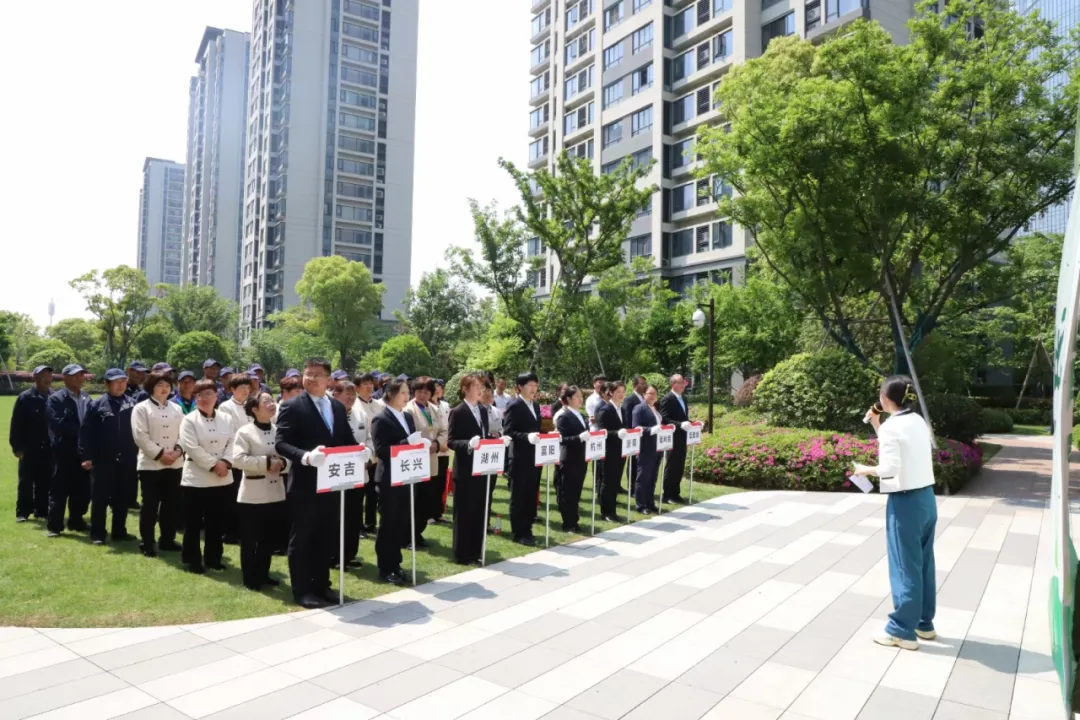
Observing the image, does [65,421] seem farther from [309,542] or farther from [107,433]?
[309,542]

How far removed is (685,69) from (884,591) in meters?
36.9

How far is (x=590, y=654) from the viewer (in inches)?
197

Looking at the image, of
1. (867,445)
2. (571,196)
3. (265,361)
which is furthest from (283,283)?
(867,445)

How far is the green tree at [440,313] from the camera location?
129ft

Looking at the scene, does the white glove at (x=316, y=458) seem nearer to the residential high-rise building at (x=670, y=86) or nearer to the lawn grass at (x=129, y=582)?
the lawn grass at (x=129, y=582)

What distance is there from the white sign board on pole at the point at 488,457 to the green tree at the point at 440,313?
3136 centimetres

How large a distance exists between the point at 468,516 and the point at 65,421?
487 cm

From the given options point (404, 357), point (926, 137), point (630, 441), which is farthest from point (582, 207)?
point (630, 441)

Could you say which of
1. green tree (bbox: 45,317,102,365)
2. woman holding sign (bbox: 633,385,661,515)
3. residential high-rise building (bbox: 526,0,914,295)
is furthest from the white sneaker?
green tree (bbox: 45,317,102,365)

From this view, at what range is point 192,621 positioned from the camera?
17.7 ft

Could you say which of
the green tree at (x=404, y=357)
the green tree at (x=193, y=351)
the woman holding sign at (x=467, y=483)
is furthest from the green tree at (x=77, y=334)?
the woman holding sign at (x=467, y=483)

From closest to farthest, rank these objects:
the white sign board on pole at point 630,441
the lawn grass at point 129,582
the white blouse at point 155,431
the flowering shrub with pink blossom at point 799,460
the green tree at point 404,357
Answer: the lawn grass at point 129,582 < the white blouse at point 155,431 < the white sign board on pole at point 630,441 < the flowering shrub with pink blossom at point 799,460 < the green tree at point 404,357

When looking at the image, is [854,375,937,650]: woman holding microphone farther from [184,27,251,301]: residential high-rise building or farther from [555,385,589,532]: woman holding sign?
[184,27,251,301]: residential high-rise building

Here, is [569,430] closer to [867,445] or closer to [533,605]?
[533,605]
